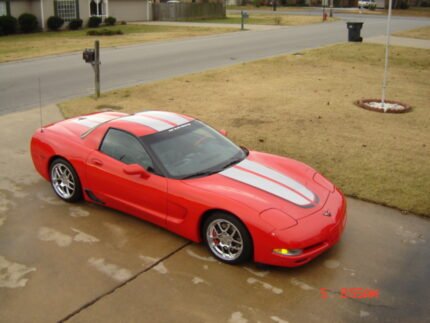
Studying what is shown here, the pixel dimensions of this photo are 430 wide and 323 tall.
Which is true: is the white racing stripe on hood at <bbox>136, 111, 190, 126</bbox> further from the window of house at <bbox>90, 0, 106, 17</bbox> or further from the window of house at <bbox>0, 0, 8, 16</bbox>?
the window of house at <bbox>90, 0, 106, 17</bbox>

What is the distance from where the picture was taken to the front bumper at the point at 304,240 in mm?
4879

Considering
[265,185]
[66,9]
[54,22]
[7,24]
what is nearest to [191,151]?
[265,185]

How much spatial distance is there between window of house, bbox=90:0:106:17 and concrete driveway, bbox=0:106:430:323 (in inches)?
1376

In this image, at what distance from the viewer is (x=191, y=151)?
237 inches

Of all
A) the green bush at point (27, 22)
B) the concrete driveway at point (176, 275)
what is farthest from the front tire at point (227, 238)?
the green bush at point (27, 22)

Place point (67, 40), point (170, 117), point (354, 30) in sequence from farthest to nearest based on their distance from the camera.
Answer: point (67, 40), point (354, 30), point (170, 117)

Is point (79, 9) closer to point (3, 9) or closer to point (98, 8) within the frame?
point (98, 8)

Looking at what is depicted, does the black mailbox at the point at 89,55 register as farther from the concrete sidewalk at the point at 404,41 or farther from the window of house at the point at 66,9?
the window of house at the point at 66,9

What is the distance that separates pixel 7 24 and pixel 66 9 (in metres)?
5.66

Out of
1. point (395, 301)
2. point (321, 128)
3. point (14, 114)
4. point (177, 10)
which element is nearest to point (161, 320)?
point (395, 301)

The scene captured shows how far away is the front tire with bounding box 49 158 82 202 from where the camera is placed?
6.51 metres

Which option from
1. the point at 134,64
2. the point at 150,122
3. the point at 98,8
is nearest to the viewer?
the point at 150,122

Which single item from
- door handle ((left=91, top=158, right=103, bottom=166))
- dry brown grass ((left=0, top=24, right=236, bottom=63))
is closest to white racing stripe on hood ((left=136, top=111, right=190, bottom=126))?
door handle ((left=91, top=158, right=103, bottom=166))

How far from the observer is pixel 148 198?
5723 millimetres
